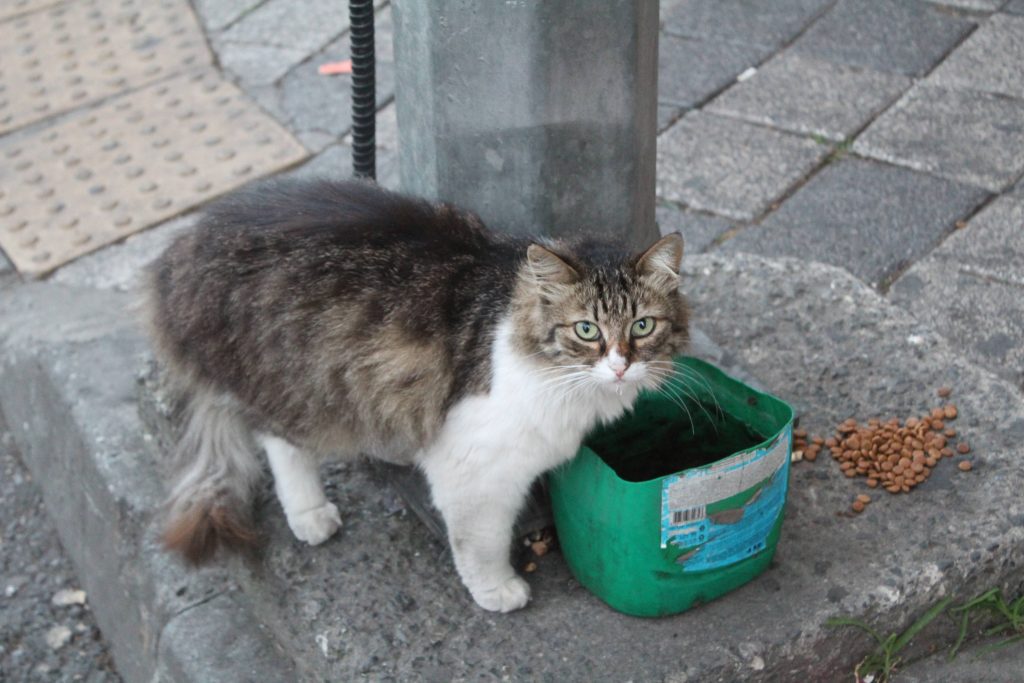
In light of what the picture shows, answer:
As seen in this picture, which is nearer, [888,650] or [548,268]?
[548,268]

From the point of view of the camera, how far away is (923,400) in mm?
2715

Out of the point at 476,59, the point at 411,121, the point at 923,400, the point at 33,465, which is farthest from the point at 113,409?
the point at 923,400

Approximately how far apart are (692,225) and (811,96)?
2.71ft

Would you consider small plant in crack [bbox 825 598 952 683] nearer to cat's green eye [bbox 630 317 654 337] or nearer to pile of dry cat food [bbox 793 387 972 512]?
pile of dry cat food [bbox 793 387 972 512]

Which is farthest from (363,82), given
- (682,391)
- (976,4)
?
(976,4)

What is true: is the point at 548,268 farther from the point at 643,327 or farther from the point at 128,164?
the point at 128,164

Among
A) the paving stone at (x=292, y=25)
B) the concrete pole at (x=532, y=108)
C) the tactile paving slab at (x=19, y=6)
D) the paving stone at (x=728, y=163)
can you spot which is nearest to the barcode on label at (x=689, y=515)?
the concrete pole at (x=532, y=108)

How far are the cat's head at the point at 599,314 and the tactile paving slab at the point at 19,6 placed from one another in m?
3.76

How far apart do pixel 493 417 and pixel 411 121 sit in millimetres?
651

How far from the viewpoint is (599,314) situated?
2.08 metres

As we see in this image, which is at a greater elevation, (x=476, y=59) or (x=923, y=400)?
(x=476, y=59)

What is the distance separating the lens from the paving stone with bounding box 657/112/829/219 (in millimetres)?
3688

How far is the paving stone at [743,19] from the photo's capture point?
438 centimetres

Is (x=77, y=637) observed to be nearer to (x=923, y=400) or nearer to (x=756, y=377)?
(x=756, y=377)
